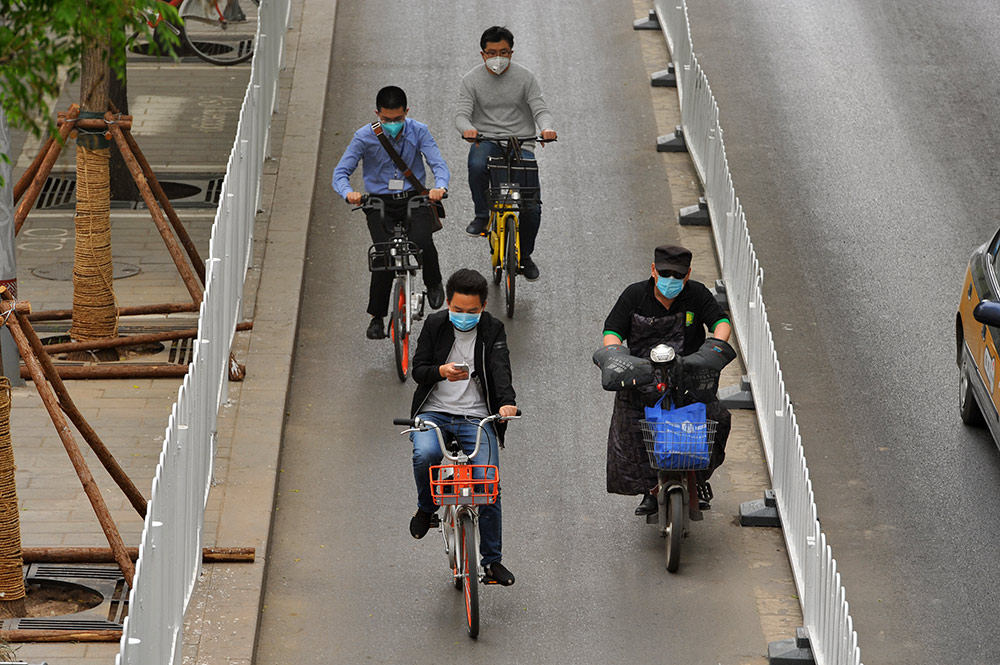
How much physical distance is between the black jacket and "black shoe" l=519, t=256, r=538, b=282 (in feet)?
13.4

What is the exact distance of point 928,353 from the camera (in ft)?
41.7

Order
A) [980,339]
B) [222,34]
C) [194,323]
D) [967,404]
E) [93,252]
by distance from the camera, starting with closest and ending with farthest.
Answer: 1. [980,339]
2. [967,404]
3. [93,252]
4. [194,323]
5. [222,34]

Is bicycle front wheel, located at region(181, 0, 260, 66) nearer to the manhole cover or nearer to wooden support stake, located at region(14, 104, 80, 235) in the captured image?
the manhole cover

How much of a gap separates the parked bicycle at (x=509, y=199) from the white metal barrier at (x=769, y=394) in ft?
5.19

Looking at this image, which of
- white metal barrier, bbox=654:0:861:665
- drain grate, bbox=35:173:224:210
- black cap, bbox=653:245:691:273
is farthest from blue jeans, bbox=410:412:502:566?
drain grate, bbox=35:173:224:210

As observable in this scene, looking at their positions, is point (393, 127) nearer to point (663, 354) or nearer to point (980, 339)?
point (663, 354)

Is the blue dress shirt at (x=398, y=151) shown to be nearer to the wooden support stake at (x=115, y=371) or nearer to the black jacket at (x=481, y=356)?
the wooden support stake at (x=115, y=371)

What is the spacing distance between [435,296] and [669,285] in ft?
11.8

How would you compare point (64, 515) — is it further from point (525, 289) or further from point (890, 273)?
point (890, 273)

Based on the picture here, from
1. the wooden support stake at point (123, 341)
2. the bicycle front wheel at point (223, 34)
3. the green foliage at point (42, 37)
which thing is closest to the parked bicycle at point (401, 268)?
the wooden support stake at point (123, 341)

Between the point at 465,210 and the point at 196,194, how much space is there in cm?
288

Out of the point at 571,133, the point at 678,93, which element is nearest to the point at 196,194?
the point at 571,133

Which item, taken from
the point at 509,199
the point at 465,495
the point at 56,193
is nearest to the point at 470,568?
the point at 465,495

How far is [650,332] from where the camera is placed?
946 centimetres
